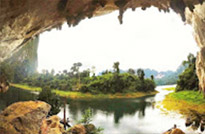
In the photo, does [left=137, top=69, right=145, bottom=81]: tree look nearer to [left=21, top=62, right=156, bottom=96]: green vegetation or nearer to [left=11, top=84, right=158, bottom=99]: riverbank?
[left=21, top=62, right=156, bottom=96]: green vegetation

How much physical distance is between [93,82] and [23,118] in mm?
35886

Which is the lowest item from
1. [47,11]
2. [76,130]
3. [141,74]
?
[76,130]

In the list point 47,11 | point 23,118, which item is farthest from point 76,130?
point 47,11

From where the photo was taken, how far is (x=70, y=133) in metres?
15.8

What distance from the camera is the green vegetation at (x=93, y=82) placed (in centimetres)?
4694

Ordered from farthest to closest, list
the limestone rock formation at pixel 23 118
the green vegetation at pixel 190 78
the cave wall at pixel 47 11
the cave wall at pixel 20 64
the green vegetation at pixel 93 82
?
the green vegetation at pixel 93 82
the green vegetation at pixel 190 78
the cave wall at pixel 20 64
the limestone rock formation at pixel 23 118
the cave wall at pixel 47 11

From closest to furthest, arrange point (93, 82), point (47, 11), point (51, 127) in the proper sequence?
point (47, 11) < point (51, 127) < point (93, 82)

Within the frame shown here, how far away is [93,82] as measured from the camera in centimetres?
4744

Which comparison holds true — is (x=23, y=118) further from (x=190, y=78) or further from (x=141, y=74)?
(x=141, y=74)

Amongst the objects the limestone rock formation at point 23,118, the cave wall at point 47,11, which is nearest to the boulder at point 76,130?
the limestone rock formation at point 23,118

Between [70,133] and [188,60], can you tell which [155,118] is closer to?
[70,133]

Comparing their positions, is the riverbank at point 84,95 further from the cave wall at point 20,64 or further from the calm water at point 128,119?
the calm water at point 128,119

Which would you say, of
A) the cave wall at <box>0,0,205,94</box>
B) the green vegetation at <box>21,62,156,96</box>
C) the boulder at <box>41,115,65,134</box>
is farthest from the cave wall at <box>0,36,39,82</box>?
the cave wall at <box>0,0,205,94</box>

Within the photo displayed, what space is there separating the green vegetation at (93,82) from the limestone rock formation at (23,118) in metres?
31.9
